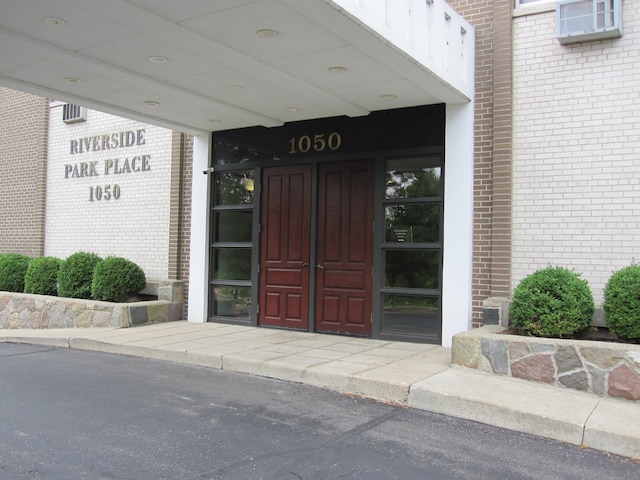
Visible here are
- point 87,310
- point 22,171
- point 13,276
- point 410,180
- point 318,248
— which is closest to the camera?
point 410,180

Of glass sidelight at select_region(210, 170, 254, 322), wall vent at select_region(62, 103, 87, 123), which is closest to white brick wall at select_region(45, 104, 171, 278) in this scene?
wall vent at select_region(62, 103, 87, 123)

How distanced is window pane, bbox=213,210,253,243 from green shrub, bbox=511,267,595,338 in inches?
198

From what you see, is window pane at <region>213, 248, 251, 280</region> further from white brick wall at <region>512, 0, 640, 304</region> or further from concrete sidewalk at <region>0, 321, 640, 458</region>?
white brick wall at <region>512, 0, 640, 304</region>

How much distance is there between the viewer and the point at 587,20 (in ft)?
22.7

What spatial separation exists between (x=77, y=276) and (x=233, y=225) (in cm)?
332

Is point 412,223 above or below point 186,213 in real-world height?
below

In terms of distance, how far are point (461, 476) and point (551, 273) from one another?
127 inches

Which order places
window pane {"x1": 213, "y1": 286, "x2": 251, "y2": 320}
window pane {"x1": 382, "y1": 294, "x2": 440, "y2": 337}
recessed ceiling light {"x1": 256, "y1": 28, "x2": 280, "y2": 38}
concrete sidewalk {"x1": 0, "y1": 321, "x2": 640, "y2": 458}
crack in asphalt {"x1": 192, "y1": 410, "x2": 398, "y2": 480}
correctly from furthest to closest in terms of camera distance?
window pane {"x1": 213, "y1": 286, "x2": 251, "y2": 320} → window pane {"x1": 382, "y1": 294, "x2": 440, "y2": 337} → recessed ceiling light {"x1": 256, "y1": 28, "x2": 280, "y2": 38} → concrete sidewalk {"x1": 0, "y1": 321, "x2": 640, "y2": 458} → crack in asphalt {"x1": 192, "y1": 410, "x2": 398, "y2": 480}

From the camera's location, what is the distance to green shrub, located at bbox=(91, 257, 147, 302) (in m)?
10.1

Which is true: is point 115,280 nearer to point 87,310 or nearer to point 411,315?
point 87,310

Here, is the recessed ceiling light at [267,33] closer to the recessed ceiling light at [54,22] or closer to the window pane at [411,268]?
the recessed ceiling light at [54,22]

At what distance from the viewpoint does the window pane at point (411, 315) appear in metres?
7.89

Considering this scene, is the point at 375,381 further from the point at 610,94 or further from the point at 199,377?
the point at 610,94

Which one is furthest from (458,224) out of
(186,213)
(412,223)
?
(186,213)
